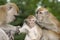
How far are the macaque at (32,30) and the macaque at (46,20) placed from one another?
0.29 feet

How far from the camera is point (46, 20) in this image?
4.28m

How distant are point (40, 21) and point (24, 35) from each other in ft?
0.99

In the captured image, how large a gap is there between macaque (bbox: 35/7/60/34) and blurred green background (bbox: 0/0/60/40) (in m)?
0.31

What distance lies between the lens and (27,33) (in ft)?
13.6

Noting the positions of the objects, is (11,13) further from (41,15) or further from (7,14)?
(41,15)

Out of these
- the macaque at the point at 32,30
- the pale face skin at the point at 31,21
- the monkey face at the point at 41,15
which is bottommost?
the macaque at the point at 32,30

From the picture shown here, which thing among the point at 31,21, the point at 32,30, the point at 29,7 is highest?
the point at 31,21

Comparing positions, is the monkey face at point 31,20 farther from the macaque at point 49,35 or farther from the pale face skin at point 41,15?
the macaque at point 49,35

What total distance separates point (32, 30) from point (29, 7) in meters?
1.17

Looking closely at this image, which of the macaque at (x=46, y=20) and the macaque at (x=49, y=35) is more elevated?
the macaque at (x=46, y=20)

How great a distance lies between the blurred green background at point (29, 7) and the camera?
460 cm

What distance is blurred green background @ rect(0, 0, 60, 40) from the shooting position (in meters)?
4.60

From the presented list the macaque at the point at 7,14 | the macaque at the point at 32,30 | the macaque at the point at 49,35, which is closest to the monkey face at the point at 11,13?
the macaque at the point at 7,14

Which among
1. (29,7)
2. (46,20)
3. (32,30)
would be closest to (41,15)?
(46,20)
